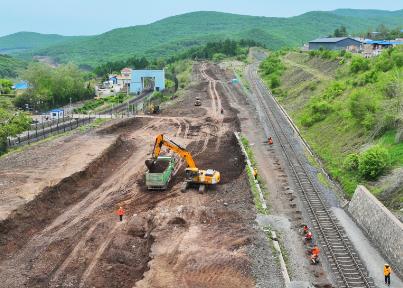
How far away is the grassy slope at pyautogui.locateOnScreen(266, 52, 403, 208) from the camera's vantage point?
1387 inches

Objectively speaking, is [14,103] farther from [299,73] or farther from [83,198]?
[83,198]

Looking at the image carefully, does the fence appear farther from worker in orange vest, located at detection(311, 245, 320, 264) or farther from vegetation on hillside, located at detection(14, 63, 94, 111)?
worker in orange vest, located at detection(311, 245, 320, 264)

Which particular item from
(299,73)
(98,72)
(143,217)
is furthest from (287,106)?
(98,72)

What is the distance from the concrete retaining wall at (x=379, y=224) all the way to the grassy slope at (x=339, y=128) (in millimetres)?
1395

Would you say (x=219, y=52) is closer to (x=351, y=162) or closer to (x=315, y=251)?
(x=351, y=162)

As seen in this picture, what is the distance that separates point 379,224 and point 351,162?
9.64 metres

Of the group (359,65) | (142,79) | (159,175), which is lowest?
(159,175)

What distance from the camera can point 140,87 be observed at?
345 feet

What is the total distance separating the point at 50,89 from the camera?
92125 mm

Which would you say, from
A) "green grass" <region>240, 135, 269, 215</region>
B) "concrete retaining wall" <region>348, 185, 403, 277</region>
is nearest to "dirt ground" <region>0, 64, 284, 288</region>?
"green grass" <region>240, 135, 269, 215</region>

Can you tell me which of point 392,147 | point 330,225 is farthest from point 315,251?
point 392,147

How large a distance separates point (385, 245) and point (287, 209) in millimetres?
7236

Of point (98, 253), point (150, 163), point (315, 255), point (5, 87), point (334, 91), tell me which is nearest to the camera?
point (315, 255)

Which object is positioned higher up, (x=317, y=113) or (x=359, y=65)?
(x=359, y=65)
